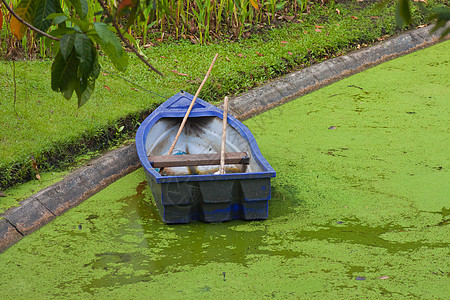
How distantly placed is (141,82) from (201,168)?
1.46 metres

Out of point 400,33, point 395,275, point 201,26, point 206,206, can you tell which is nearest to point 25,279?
point 206,206

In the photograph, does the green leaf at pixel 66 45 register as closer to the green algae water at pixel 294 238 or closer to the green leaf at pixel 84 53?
the green leaf at pixel 84 53

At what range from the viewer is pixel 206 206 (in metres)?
2.97

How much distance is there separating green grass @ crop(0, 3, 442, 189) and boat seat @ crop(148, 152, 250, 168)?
634 millimetres

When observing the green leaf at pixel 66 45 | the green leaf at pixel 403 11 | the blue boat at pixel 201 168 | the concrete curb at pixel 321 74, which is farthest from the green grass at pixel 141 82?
the green leaf at pixel 403 11

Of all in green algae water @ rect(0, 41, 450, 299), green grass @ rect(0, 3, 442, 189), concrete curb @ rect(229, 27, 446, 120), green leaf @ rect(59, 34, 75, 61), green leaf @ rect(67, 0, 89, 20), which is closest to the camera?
green leaf @ rect(59, 34, 75, 61)

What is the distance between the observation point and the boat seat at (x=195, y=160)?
132 inches

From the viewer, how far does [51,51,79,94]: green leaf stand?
1.38 metres

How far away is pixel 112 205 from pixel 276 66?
108 inches

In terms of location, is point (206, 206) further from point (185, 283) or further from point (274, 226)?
point (185, 283)

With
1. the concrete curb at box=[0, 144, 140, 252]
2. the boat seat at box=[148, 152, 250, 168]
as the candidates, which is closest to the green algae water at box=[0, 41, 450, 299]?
the concrete curb at box=[0, 144, 140, 252]

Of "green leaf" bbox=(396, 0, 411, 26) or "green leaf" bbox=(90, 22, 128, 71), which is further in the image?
"green leaf" bbox=(90, 22, 128, 71)

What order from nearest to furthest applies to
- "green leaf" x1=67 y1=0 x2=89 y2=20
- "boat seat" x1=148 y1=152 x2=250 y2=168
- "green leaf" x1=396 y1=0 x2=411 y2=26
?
1. "green leaf" x1=396 y1=0 x2=411 y2=26
2. "green leaf" x1=67 y1=0 x2=89 y2=20
3. "boat seat" x1=148 y1=152 x2=250 y2=168

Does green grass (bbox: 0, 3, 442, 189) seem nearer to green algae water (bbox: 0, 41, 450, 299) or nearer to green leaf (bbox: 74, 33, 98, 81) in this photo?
green algae water (bbox: 0, 41, 450, 299)
